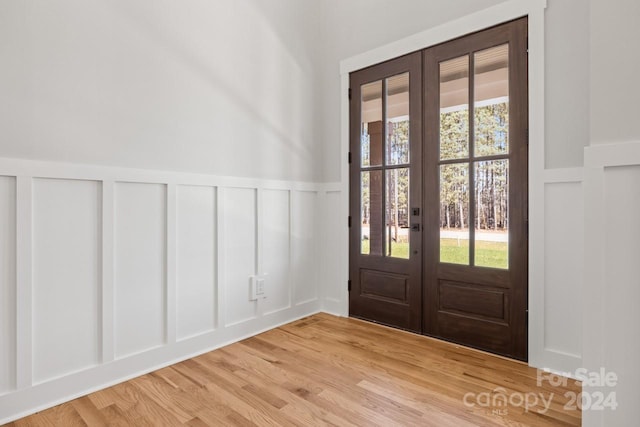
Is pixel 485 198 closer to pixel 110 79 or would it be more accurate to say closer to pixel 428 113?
pixel 428 113

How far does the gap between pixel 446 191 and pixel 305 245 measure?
50.4 inches

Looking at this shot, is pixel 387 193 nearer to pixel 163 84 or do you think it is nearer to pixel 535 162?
pixel 535 162

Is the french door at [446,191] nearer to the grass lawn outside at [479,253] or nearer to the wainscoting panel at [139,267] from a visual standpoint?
the grass lawn outside at [479,253]

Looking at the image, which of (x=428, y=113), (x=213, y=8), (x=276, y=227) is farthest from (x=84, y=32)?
(x=428, y=113)

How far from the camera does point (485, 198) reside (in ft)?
7.64

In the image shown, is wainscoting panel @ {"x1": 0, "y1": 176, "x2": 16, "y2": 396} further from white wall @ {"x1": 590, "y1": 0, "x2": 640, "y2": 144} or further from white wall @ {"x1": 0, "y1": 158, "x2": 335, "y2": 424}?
white wall @ {"x1": 590, "y1": 0, "x2": 640, "y2": 144}

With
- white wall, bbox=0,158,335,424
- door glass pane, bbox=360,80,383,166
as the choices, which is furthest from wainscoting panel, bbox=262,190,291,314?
door glass pane, bbox=360,80,383,166

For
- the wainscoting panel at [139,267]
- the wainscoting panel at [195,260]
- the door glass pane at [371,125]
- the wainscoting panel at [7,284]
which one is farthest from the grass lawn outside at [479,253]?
the wainscoting panel at [7,284]

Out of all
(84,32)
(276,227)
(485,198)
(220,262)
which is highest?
(84,32)

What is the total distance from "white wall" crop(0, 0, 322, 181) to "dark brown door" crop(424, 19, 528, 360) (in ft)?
3.75

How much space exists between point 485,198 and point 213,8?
2214 millimetres

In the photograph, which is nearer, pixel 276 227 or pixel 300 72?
pixel 276 227

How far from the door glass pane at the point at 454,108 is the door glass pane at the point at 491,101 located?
7 cm

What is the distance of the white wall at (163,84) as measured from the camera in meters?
1.70
